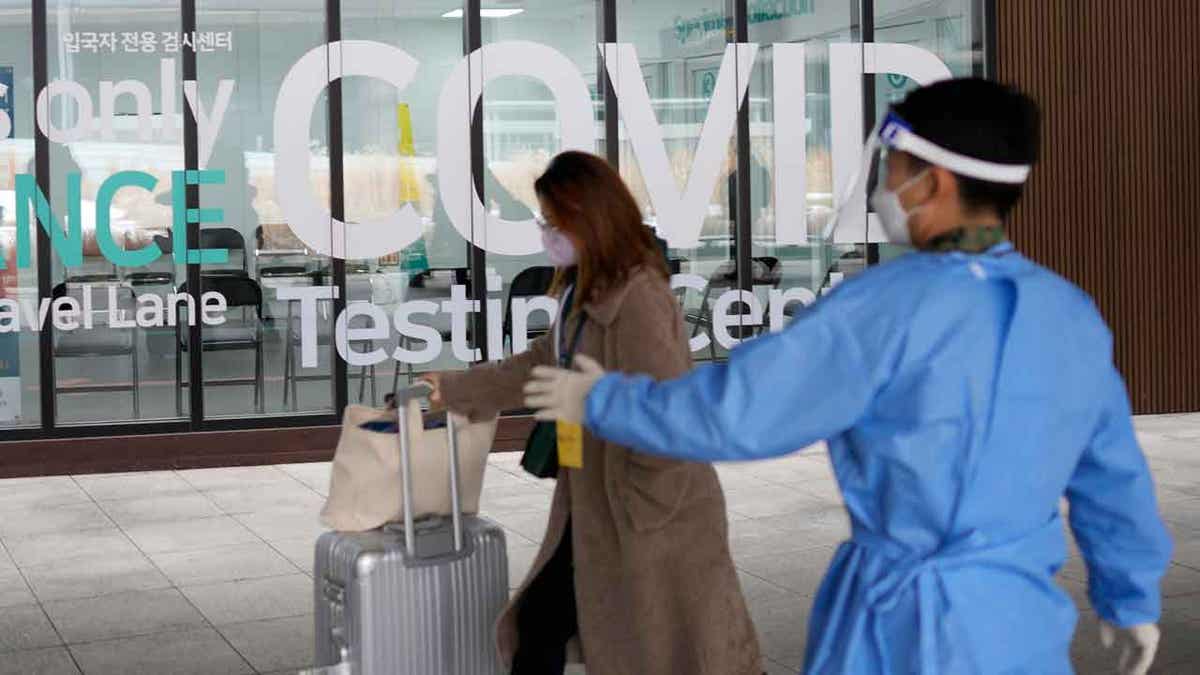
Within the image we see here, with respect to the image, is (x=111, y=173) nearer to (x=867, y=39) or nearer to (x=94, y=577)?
(x=94, y=577)

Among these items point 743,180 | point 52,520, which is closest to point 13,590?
point 52,520

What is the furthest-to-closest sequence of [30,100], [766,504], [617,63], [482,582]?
[617,63] < [30,100] < [766,504] < [482,582]

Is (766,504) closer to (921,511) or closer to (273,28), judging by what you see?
(273,28)

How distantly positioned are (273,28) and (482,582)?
694 cm

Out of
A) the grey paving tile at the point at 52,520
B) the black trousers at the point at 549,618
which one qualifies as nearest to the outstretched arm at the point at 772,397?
the black trousers at the point at 549,618

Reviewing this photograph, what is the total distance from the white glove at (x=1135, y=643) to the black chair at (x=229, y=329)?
26.1ft

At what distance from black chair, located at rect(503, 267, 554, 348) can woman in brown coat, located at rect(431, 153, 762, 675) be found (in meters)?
6.49

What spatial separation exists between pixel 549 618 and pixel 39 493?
608 centimetres

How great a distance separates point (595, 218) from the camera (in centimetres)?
384

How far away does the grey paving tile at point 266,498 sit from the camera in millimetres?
8781

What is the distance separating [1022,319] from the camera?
98.4 inches

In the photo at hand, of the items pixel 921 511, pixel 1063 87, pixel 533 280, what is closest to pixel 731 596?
pixel 921 511

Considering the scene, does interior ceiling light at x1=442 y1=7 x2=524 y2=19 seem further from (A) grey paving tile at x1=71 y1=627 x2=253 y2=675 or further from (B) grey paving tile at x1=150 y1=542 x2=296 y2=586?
(A) grey paving tile at x1=71 y1=627 x2=253 y2=675

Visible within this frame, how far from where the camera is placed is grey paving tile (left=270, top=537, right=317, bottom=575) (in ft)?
23.8
